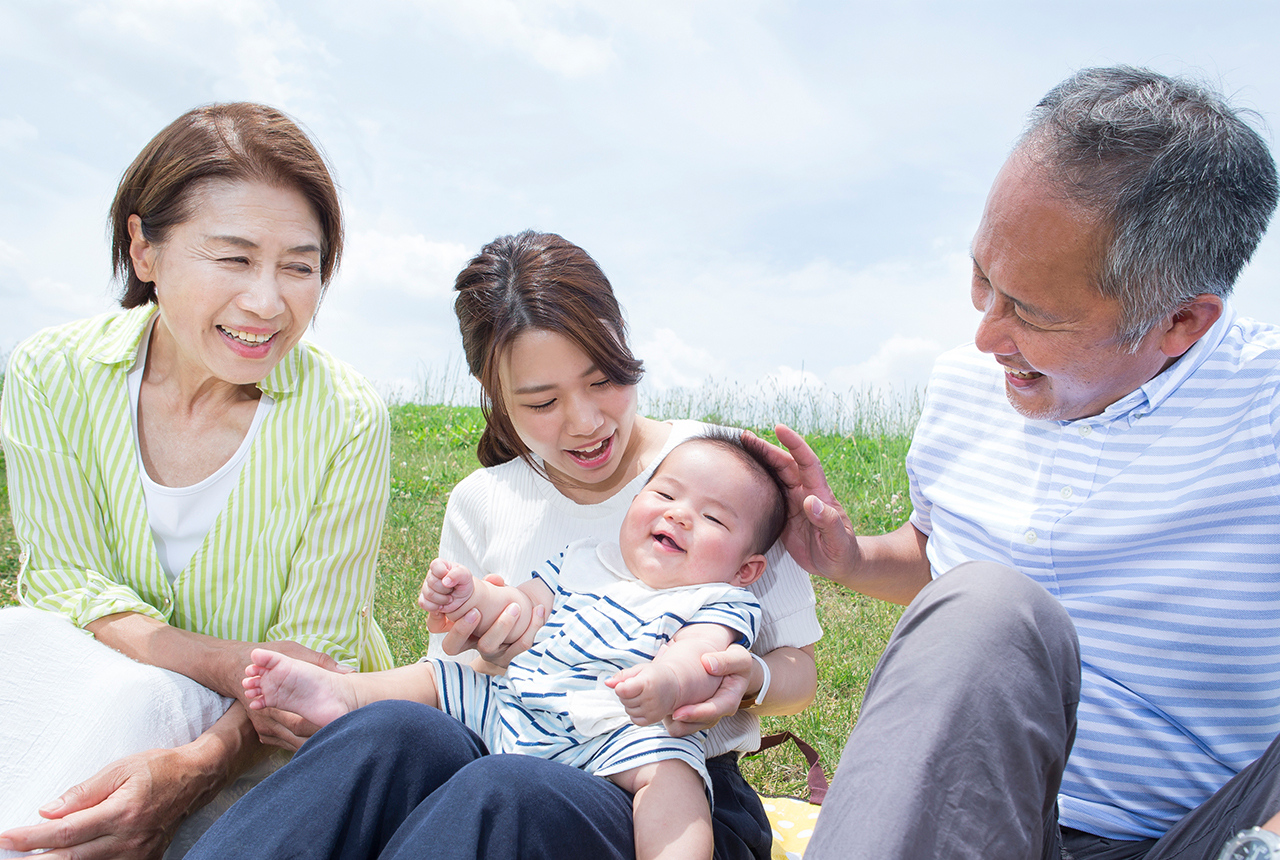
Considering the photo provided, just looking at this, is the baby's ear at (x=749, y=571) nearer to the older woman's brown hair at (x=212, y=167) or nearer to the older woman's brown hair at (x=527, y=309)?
the older woman's brown hair at (x=527, y=309)

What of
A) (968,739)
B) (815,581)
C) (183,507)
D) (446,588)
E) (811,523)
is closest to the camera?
(968,739)

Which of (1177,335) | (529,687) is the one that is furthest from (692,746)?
(1177,335)

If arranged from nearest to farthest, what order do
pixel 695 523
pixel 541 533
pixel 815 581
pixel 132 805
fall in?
1. pixel 132 805
2. pixel 695 523
3. pixel 541 533
4. pixel 815 581

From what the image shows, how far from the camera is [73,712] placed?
7.30 ft

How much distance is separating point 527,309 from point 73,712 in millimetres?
1502

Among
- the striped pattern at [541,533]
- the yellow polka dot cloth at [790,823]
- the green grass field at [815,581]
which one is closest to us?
the striped pattern at [541,533]

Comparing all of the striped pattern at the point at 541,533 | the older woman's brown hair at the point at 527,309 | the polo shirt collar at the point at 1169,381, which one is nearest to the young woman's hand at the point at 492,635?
the striped pattern at the point at 541,533

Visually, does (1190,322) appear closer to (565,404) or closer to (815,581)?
(565,404)

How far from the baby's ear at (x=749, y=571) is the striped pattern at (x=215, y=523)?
1.13 metres

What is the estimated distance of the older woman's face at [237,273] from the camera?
2471mm

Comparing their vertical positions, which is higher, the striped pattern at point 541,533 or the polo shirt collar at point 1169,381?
the polo shirt collar at point 1169,381

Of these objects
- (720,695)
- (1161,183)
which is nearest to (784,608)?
(720,695)

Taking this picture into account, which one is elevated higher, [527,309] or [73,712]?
[527,309]

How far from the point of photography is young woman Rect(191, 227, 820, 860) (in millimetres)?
1642
